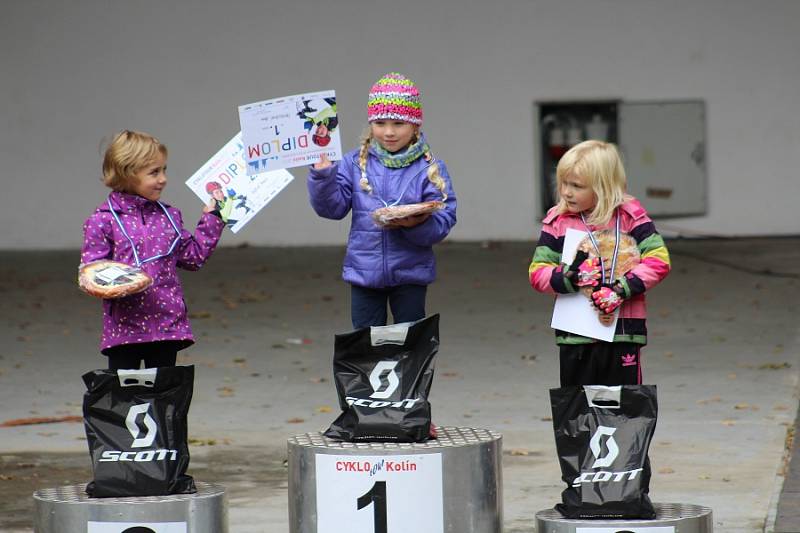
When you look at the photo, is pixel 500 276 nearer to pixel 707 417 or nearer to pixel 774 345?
pixel 774 345

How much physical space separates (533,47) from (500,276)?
4885 millimetres

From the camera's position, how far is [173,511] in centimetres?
457

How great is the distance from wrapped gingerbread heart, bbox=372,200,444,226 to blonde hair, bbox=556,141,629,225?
1.51 feet

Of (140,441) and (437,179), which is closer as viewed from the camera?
(140,441)

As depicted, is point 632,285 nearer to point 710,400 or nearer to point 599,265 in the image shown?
point 599,265

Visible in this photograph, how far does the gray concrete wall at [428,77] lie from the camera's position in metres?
18.6

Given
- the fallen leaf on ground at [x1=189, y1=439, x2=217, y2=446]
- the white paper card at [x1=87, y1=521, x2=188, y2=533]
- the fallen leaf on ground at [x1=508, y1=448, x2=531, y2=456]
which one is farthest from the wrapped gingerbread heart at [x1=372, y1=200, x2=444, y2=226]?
the fallen leaf on ground at [x1=189, y1=439, x2=217, y2=446]

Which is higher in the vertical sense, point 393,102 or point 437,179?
point 393,102

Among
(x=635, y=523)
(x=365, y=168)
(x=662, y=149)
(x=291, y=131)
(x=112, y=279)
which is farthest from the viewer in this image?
(x=662, y=149)

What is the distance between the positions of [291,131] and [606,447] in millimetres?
1561

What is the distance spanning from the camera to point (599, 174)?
15.5ft

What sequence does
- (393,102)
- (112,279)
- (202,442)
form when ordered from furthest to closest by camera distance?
(202,442), (393,102), (112,279)

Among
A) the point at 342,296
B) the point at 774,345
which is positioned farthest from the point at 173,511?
the point at 342,296

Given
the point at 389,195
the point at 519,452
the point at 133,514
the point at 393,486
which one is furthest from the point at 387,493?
the point at 519,452
